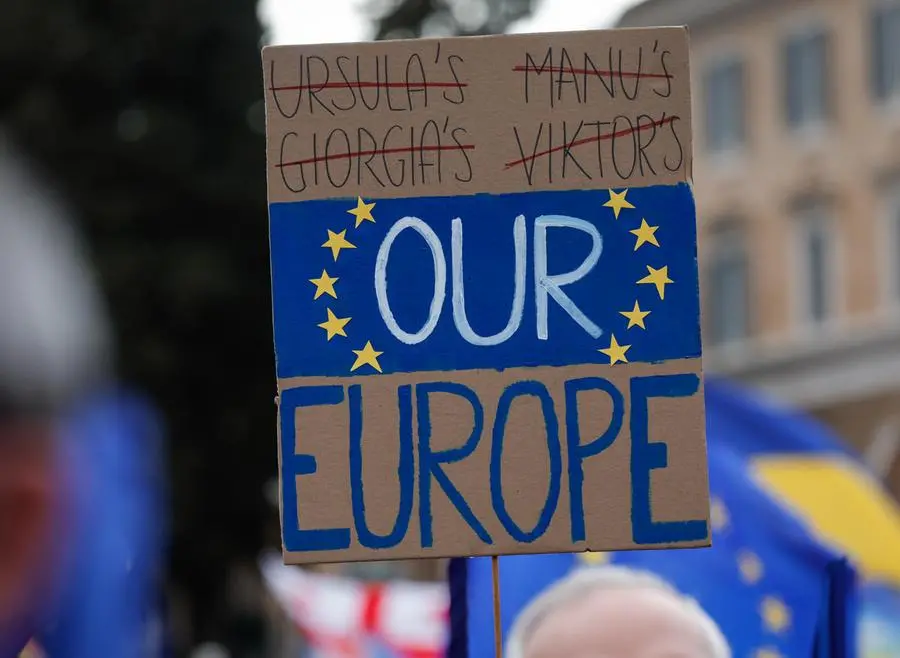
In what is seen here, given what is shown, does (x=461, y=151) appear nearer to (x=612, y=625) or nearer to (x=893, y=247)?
(x=612, y=625)

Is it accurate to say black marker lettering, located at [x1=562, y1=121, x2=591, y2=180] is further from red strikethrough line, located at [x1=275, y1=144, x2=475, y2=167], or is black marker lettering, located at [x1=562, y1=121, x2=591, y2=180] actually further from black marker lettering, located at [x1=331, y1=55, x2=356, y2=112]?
black marker lettering, located at [x1=331, y1=55, x2=356, y2=112]

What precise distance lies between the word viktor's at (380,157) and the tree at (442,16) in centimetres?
1985

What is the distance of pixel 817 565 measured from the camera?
14.1 feet

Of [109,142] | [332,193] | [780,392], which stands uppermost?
[109,142]

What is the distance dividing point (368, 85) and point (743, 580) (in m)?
1.85

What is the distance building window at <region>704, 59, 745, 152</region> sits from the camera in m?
22.0

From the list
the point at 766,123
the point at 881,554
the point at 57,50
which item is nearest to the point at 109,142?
the point at 57,50

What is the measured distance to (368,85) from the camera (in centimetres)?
294

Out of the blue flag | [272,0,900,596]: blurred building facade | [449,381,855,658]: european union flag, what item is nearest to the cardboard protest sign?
the blue flag

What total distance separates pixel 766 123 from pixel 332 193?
19308 millimetres

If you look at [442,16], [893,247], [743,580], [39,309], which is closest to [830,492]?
[743,580]

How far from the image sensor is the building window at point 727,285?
73.1 feet

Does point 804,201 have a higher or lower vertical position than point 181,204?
lower

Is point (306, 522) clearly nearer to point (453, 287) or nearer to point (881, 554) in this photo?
point (453, 287)
